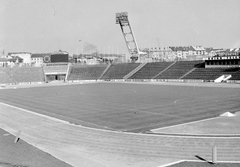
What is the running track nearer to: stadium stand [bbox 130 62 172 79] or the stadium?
the stadium

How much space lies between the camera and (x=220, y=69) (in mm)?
85625

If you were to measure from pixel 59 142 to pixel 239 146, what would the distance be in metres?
11.6

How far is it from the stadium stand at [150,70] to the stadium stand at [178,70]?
3.43 meters

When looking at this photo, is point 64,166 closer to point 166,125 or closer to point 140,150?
point 140,150

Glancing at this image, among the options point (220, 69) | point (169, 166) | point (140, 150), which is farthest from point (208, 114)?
point (220, 69)

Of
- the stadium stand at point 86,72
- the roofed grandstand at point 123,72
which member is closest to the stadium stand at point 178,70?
the roofed grandstand at point 123,72

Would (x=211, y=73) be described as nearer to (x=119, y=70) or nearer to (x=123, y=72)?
(x=123, y=72)

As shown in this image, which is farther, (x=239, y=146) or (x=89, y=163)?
(x=239, y=146)

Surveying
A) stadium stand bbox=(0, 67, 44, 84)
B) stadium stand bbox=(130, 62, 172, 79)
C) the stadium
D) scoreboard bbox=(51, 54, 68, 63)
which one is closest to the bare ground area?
the stadium

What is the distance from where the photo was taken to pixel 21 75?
110 m

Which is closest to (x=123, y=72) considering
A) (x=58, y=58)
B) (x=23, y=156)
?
(x=58, y=58)

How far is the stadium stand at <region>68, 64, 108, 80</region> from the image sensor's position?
112m

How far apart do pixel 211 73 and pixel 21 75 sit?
6464 cm

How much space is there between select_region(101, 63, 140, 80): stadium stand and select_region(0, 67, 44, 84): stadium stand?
77.7 feet
